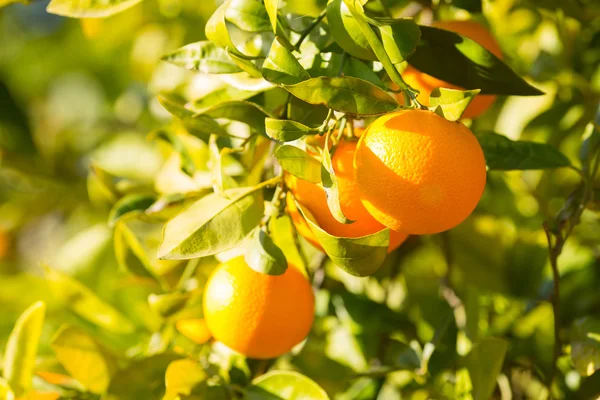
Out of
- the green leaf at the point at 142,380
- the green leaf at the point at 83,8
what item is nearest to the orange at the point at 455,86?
the green leaf at the point at 83,8

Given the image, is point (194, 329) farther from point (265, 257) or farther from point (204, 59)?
point (204, 59)

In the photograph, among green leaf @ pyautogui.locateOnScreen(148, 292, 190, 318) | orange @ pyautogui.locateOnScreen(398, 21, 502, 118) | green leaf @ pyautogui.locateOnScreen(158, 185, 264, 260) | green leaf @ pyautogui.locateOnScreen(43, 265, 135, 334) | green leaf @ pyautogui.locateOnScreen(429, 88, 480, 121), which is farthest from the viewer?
green leaf @ pyautogui.locateOnScreen(43, 265, 135, 334)

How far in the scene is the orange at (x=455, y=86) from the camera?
Answer: 943mm

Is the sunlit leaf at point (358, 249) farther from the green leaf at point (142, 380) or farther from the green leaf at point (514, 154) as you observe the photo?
the green leaf at point (142, 380)

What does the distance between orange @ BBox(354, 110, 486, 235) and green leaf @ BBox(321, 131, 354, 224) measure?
0.04m

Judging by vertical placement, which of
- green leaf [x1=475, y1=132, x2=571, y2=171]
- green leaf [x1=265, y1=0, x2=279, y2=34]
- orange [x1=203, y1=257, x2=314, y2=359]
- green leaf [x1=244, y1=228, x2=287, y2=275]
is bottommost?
orange [x1=203, y1=257, x2=314, y2=359]

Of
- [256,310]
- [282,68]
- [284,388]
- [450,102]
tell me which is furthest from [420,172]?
[284,388]

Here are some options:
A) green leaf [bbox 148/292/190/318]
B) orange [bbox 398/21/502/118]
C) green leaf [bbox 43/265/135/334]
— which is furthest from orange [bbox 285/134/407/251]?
green leaf [bbox 43/265/135/334]

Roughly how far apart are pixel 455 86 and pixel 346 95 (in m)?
0.21

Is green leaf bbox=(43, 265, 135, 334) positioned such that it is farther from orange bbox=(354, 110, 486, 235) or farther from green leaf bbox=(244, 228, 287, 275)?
orange bbox=(354, 110, 486, 235)

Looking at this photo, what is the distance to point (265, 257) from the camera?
85 cm

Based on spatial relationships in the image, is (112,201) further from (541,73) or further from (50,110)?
(50,110)

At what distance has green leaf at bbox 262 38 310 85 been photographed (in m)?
0.77

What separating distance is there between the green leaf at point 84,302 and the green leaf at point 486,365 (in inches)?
26.6
